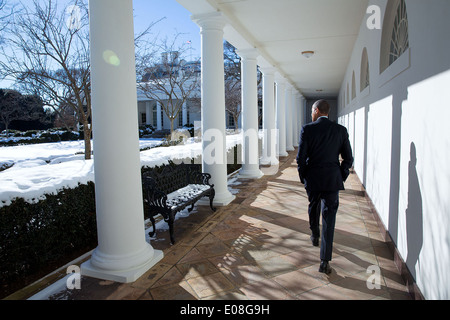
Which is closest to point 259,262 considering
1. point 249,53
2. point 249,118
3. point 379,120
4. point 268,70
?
point 379,120

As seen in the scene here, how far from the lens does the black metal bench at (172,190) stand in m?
4.78

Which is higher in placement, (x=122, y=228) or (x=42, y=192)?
(x=42, y=192)

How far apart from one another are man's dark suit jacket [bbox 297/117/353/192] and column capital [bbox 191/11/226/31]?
3719 millimetres

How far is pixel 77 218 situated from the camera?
4379 millimetres

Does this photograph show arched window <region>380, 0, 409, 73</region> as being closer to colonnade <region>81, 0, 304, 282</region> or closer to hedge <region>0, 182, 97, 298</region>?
colonnade <region>81, 0, 304, 282</region>

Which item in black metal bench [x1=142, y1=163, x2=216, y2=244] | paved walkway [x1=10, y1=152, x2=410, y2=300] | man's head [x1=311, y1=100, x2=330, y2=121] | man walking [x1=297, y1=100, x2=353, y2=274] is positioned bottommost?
paved walkway [x1=10, y1=152, x2=410, y2=300]

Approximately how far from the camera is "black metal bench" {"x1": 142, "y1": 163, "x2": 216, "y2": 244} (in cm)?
478

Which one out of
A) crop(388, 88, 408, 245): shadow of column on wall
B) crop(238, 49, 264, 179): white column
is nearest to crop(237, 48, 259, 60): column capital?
crop(238, 49, 264, 179): white column

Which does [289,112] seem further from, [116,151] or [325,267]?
[116,151]

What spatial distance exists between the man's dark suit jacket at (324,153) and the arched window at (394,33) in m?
→ 1.53
